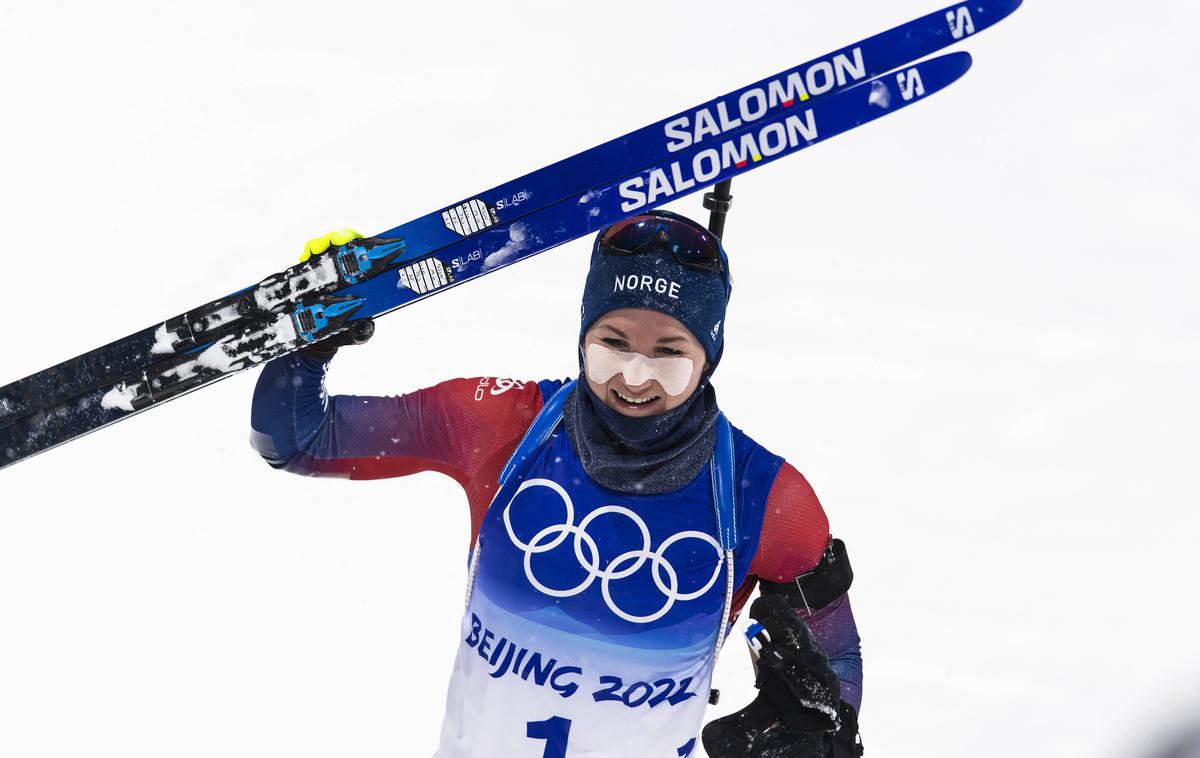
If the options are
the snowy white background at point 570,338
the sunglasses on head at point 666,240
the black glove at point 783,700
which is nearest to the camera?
the black glove at point 783,700

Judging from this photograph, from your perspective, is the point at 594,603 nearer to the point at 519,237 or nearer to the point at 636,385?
the point at 636,385

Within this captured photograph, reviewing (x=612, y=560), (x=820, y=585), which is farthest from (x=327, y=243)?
(x=820, y=585)

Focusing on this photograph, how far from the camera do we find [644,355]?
9.70 feet

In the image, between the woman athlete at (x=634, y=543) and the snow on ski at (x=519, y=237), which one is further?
the snow on ski at (x=519, y=237)

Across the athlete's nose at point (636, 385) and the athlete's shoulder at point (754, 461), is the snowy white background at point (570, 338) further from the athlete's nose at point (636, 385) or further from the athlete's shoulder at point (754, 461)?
the athlete's nose at point (636, 385)

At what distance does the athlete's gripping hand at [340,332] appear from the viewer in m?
3.03

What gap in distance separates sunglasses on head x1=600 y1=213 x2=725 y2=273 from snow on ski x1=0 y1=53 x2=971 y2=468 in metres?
0.04

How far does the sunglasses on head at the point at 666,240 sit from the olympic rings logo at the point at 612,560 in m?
0.64

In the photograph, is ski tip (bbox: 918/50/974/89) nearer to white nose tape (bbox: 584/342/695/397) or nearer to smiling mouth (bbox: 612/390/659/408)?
white nose tape (bbox: 584/342/695/397)

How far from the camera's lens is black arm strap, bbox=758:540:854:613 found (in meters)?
3.11

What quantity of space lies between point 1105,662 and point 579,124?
3.61 m

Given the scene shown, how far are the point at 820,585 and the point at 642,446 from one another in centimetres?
60

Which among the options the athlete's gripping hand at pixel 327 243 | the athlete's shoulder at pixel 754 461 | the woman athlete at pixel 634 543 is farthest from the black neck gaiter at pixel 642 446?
the athlete's gripping hand at pixel 327 243

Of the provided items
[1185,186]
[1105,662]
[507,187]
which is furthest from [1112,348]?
[507,187]
